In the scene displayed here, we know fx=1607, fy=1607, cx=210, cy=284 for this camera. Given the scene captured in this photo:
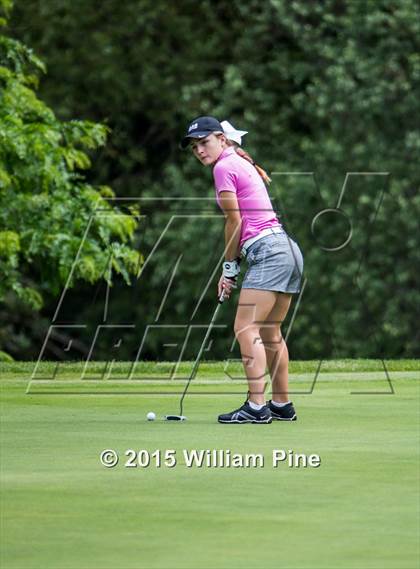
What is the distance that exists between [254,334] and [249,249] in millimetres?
478

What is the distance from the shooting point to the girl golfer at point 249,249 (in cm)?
886

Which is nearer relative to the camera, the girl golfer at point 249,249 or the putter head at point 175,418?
the girl golfer at point 249,249

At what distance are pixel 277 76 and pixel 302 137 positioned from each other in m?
1.55

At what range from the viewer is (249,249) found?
9.00 meters

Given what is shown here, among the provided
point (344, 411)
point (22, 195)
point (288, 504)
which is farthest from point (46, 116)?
point (288, 504)

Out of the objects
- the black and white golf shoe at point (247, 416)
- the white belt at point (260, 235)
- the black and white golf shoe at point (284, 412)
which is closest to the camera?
the black and white golf shoe at point (247, 416)

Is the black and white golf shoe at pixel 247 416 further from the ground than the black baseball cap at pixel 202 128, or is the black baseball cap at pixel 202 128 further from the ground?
the black baseball cap at pixel 202 128

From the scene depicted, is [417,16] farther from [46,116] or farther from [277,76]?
[46,116]

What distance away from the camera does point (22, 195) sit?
22.1 m

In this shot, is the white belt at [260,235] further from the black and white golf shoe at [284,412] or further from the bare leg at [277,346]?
the black and white golf shoe at [284,412]

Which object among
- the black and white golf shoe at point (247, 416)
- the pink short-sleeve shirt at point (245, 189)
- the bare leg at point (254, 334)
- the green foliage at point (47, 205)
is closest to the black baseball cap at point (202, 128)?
the pink short-sleeve shirt at point (245, 189)

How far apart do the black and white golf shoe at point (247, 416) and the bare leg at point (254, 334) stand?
56 millimetres

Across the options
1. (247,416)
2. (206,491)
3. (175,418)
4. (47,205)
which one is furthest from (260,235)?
(47,205)

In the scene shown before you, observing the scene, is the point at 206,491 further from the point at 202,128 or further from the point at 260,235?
the point at 202,128
